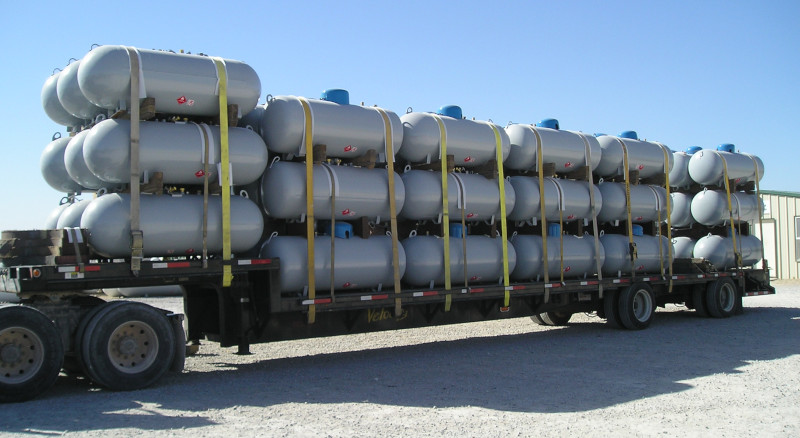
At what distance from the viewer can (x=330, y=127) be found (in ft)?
34.6

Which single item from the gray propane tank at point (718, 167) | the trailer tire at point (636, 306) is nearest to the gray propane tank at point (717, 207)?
the gray propane tank at point (718, 167)

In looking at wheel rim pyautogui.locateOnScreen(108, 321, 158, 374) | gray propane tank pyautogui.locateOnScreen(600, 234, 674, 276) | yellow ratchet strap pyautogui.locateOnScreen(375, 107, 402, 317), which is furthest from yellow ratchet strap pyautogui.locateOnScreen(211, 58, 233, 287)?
gray propane tank pyautogui.locateOnScreen(600, 234, 674, 276)

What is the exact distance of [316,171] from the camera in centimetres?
1041

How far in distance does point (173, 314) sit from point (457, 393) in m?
3.60

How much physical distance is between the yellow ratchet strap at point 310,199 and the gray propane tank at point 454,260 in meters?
1.85

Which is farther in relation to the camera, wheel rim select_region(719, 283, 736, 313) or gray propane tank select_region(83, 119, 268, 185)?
wheel rim select_region(719, 283, 736, 313)

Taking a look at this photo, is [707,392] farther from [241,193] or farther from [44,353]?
[44,353]

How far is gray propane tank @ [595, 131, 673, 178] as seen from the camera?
49.9ft

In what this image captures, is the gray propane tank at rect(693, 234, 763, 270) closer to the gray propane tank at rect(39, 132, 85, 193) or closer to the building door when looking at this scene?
the gray propane tank at rect(39, 132, 85, 193)

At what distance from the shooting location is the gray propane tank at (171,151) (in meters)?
8.62

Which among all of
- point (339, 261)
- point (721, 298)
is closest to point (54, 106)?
point (339, 261)

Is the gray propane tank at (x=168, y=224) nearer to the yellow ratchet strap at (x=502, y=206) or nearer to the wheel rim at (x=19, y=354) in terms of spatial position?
the wheel rim at (x=19, y=354)

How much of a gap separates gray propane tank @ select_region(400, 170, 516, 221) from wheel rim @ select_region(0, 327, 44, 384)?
5.72m

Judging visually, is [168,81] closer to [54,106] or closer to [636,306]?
[54,106]
